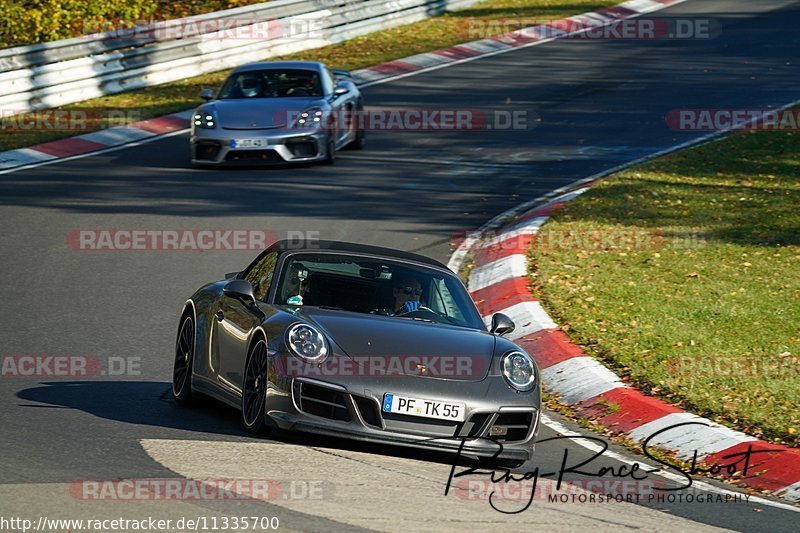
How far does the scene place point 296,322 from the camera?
814cm

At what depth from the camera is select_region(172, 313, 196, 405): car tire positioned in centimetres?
917

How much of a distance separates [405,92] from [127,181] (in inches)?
319

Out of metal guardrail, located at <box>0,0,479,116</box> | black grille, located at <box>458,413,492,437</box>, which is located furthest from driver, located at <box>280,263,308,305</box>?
metal guardrail, located at <box>0,0,479,116</box>

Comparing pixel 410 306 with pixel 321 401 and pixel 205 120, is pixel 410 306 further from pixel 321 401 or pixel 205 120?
pixel 205 120

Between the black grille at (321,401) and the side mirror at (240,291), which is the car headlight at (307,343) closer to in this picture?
the black grille at (321,401)

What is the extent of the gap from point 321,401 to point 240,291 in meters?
1.24

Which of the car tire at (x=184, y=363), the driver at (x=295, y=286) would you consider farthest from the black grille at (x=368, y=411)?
the car tire at (x=184, y=363)

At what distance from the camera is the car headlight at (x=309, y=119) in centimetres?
1877

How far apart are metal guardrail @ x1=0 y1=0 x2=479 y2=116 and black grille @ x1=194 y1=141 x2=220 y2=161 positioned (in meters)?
5.22

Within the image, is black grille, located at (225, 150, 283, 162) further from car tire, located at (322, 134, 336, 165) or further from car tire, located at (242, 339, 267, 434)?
car tire, located at (242, 339, 267, 434)

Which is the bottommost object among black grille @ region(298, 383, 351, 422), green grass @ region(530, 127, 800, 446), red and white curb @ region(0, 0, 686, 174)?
green grass @ region(530, 127, 800, 446)

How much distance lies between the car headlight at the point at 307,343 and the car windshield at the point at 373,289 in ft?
2.30

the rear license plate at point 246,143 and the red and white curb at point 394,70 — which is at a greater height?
the rear license plate at point 246,143

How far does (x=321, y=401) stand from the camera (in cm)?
773
